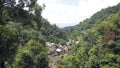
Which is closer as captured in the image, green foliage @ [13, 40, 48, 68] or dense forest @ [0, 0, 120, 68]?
dense forest @ [0, 0, 120, 68]

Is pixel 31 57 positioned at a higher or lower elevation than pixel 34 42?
lower

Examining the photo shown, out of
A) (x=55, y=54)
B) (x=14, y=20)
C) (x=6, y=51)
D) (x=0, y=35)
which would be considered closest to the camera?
(x=14, y=20)

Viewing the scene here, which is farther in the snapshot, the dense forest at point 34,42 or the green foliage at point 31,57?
the green foliage at point 31,57

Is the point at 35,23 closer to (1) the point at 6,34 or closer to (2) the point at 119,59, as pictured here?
(1) the point at 6,34

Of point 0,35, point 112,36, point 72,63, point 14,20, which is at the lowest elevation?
point 72,63

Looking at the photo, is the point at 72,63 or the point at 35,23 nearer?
the point at 35,23

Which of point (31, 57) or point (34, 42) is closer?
point (31, 57)

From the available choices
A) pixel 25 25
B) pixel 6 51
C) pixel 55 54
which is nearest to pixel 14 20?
pixel 25 25

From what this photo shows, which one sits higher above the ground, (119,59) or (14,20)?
(14,20)

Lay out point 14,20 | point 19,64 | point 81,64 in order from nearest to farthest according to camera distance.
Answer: point 14,20, point 19,64, point 81,64

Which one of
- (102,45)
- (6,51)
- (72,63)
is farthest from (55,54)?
(6,51)
